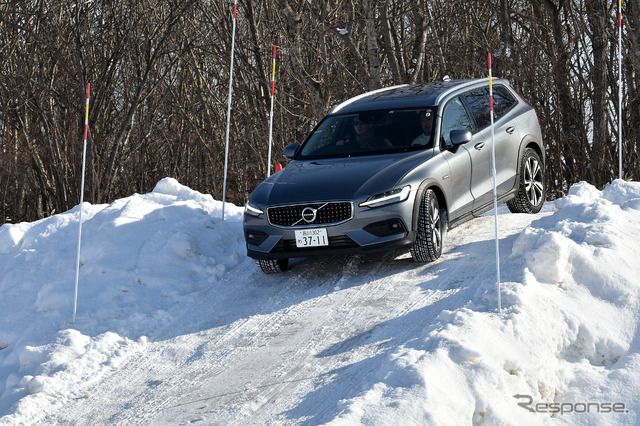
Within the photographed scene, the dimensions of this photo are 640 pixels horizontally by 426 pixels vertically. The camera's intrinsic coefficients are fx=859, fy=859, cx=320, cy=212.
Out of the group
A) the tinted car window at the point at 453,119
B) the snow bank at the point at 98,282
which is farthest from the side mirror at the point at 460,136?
the snow bank at the point at 98,282

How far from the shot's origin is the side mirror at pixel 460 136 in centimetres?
878

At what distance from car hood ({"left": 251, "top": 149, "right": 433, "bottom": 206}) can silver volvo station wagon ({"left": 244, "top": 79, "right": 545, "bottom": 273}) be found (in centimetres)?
1

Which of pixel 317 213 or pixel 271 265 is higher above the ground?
pixel 317 213

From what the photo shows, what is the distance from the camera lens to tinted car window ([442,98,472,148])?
9156mm

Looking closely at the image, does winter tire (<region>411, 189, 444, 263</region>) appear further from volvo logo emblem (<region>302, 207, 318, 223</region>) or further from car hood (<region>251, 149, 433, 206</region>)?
volvo logo emblem (<region>302, 207, 318, 223</region>)

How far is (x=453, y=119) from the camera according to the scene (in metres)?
9.42

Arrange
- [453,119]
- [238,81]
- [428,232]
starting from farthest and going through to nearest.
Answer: [238,81], [453,119], [428,232]

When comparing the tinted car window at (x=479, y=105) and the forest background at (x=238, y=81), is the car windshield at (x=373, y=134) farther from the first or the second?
the forest background at (x=238, y=81)

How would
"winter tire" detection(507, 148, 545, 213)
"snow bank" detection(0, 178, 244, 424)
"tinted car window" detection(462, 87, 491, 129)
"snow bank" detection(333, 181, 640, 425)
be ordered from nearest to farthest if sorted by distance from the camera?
1. "snow bank" detection(333, 181, 640, 425)
2. "snow bank" detection(0, 178, 244, 424)
3. "tinted car window" detection(462, 87, 491, 129)
4. "winter tire" detection(507, 148, 545, 213)

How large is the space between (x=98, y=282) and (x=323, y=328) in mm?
2763

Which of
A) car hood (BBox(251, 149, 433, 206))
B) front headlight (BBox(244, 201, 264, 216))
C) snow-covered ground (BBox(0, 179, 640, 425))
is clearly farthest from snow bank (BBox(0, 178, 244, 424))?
car hood (BBox(251, 149, 433, 206))

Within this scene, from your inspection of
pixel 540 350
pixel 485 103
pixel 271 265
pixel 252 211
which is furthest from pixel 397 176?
pixel 540 350

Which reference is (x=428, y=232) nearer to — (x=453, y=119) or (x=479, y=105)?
(x=453, y=119)

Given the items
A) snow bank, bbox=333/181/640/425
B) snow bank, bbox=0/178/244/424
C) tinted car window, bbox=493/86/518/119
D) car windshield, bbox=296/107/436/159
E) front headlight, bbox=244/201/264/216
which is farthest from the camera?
tinted car window, bbox=493/86/518/119
